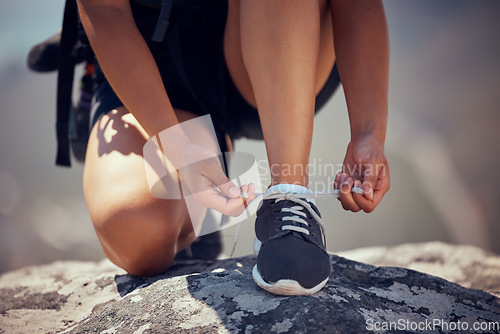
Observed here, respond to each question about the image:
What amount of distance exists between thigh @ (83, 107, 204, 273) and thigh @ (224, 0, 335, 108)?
17 cm

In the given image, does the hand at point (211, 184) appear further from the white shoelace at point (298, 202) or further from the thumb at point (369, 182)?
the thumb at point (369, 182)

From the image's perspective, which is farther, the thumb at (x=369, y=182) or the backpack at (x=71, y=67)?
the backpack at (x=71, y=67)

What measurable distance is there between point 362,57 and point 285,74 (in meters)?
0.24

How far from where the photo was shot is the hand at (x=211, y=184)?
642 millimetres

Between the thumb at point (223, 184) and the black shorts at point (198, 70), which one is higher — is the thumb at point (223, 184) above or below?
below

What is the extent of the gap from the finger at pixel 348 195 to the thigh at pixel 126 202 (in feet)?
1.35

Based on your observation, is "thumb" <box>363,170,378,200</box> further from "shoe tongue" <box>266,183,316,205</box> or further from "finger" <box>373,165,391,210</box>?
"shoe tongue" <box>266,183,316,205</box>

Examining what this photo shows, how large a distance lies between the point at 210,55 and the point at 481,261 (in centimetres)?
114

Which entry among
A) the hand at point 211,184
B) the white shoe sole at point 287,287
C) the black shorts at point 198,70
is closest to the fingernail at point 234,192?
the hand at point 211,184

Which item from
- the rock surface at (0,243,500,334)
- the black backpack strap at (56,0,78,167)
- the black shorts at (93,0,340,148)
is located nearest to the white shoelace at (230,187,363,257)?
the rock surface at (0,243,500,334)

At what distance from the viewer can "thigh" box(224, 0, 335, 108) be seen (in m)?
0.90

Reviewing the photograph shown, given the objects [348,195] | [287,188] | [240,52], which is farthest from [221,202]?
[240,52]

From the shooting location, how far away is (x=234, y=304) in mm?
604

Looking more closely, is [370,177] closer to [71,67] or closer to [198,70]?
[198,70]
